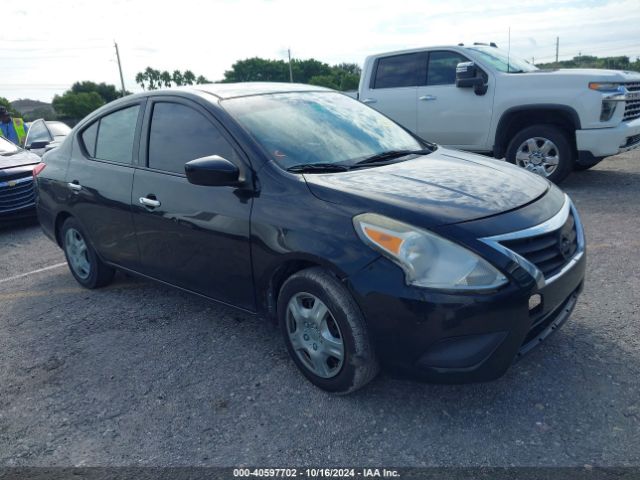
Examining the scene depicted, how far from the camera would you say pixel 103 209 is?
13.6ft

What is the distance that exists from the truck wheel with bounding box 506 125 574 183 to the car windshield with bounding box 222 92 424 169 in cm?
382

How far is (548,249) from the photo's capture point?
8.72 feet

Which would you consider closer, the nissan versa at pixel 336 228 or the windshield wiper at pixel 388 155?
the nissan versa at pixel 336 228

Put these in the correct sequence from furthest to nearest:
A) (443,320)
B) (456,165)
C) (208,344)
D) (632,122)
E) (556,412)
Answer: (632,122), (208,344), (456,165), (556,412), (443,320)

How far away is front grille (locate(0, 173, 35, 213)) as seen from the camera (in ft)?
24.0

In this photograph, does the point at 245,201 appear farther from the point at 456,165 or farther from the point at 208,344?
the point at 456,165

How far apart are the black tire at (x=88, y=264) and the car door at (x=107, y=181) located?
0.45 feet

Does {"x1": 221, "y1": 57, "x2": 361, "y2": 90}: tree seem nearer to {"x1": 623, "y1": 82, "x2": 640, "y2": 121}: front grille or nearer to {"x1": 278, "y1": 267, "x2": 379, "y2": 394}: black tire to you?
{"x1": 623, "y1": 82, "x2": 640, "y2": 121}: front grille

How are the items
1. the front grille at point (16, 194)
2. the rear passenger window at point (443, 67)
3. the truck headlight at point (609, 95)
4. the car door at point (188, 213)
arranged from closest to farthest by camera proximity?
the car door at point (188, 213)
the truck headlight at point (609, 95)
the front grille at point (16, 194)
the rear passenger window at point (443, 67)

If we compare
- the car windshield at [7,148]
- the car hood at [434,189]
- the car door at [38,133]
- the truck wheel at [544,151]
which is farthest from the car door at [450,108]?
the car door at [38,133]

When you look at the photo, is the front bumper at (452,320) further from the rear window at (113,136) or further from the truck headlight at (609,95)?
the truck headlight at (609,95)

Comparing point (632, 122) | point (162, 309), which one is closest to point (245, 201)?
point (162, 309)

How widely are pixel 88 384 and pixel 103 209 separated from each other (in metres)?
1.46

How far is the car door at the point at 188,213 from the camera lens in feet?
10.4
